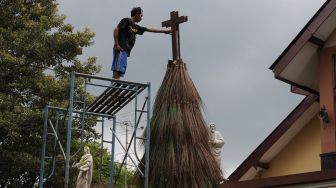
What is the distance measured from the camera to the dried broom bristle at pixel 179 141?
1362 centimetres

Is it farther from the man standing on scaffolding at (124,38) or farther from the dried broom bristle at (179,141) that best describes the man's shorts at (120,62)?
the dried broom bristle at (179,141)

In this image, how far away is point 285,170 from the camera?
1530 centimetres

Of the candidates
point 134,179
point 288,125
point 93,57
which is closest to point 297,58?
point 288,125

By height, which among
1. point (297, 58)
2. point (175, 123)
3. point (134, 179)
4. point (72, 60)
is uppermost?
point (72, 60)

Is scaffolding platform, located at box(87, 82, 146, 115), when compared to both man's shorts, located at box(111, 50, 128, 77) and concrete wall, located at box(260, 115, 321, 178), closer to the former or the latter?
man's shorts, located at box(111, 50, 128, 77)

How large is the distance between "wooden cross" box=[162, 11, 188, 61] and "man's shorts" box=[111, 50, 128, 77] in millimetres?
1706

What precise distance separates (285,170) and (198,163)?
2380 millimetres

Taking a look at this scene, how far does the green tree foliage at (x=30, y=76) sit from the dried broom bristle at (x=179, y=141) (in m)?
6.83

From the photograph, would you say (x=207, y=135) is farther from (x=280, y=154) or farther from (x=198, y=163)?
(x=280, y=154)

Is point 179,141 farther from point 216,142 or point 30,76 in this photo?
point 30,76

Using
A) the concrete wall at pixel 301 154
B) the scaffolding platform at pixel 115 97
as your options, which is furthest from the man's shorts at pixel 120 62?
the concrete wall at pixel 301 154

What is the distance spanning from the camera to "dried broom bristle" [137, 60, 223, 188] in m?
13.6

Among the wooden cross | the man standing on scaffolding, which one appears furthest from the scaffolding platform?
the wooden cross

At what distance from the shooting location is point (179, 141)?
13.8 metres
